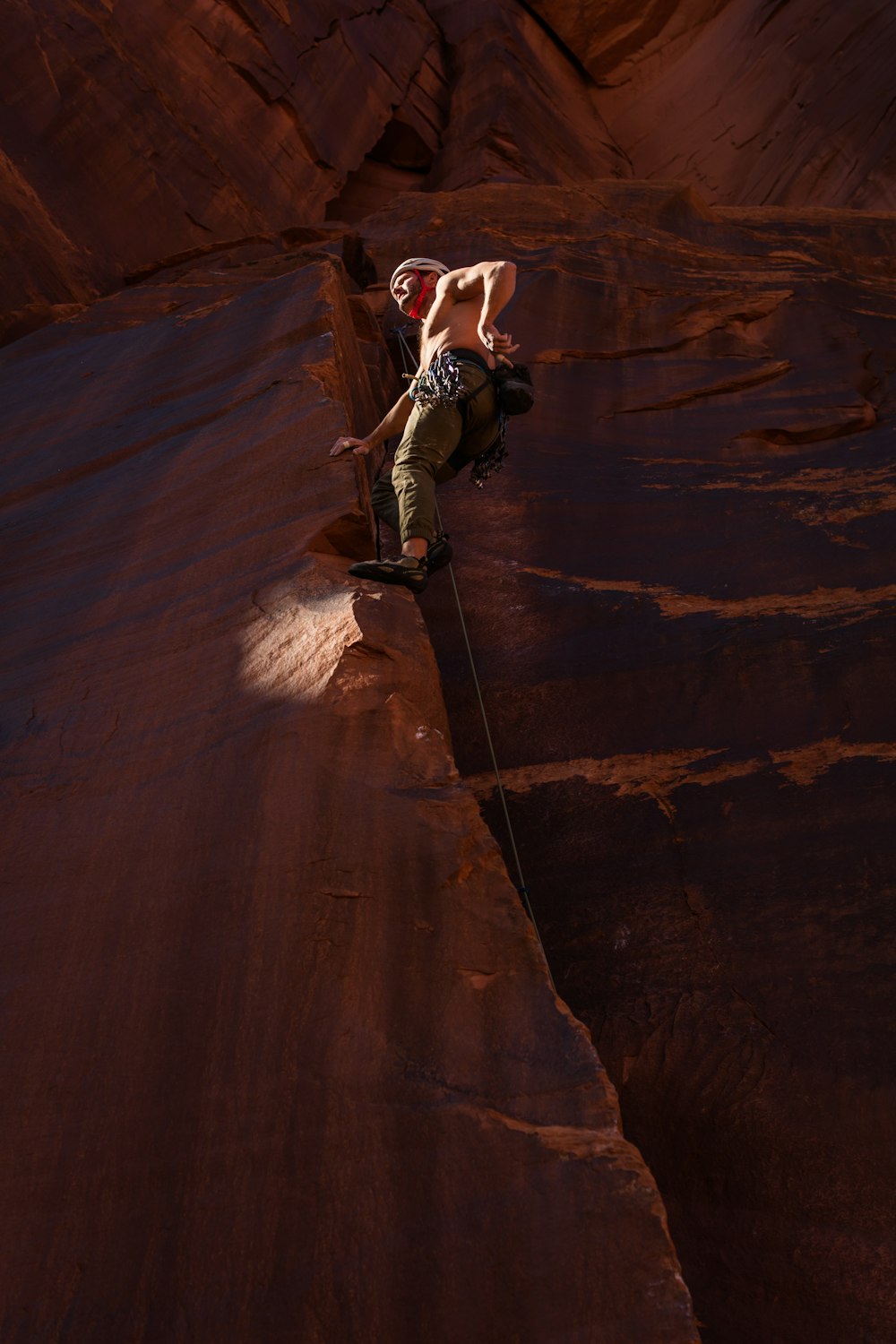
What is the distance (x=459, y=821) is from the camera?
3484 mm

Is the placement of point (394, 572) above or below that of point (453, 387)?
below

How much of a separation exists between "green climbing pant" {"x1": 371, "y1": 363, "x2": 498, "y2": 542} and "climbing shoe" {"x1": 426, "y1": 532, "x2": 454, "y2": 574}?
6 centimetres

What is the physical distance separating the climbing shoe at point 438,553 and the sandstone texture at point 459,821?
33 centimetres

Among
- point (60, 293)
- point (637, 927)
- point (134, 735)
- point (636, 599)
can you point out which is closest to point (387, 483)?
point (636, 599)

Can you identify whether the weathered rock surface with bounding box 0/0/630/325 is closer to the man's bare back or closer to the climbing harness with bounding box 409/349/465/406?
the man's bare back

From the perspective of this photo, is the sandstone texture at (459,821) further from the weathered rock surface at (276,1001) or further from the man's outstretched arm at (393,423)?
the man's outstretched arm at (393,423)

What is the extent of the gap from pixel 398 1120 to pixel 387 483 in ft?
9.20

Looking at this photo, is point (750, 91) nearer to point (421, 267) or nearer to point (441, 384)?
point (421, 267)

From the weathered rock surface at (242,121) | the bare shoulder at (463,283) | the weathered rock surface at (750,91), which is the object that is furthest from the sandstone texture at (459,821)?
the weathered rock surface at (750,91)

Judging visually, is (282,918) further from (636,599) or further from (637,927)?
(636,599)

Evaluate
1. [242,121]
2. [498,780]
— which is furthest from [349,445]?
[242,121]

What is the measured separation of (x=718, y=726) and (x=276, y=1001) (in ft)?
7.10

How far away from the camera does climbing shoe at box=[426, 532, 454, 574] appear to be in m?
4.58

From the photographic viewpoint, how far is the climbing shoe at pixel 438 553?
4582 millimetres
